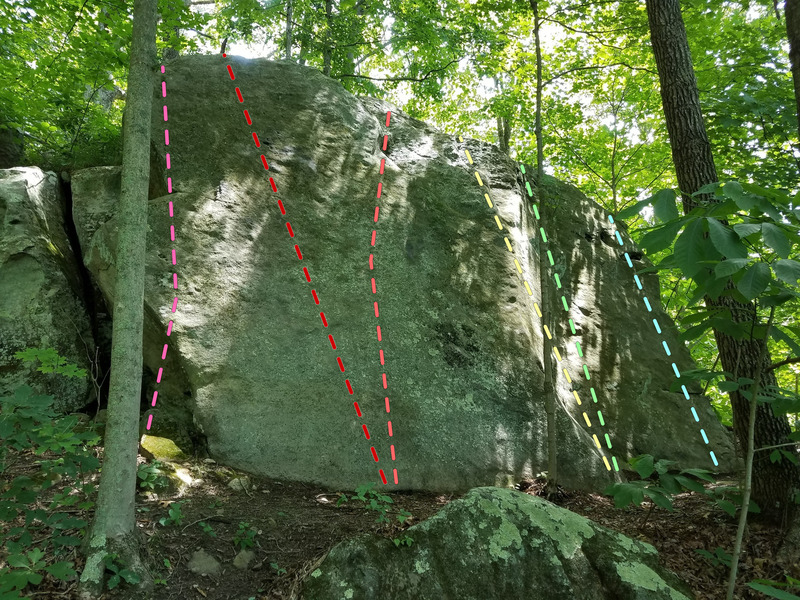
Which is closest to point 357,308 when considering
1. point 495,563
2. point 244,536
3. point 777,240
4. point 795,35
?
point 244,536

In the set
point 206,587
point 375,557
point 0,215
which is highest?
point 0,215

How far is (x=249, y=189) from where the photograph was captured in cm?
595

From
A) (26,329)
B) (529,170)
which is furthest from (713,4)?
(26,329)

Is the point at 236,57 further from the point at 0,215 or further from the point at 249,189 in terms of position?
the point at 0,215

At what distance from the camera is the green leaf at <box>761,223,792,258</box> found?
2.21m

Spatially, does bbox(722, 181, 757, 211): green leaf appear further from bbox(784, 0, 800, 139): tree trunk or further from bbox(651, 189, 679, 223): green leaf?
bbox(784, 0, 800, 139): tree trunk

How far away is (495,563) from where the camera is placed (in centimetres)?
311

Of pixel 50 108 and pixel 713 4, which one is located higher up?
pixel 713 4

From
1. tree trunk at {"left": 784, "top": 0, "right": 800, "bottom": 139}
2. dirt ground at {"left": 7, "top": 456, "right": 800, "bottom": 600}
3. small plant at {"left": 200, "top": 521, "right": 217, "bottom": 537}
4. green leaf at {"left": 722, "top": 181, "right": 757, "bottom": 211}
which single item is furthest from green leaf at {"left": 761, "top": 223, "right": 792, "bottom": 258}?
small plant at {"left": 200, "top": 521, "right": 217, "bottom": 537}

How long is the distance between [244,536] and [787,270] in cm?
382

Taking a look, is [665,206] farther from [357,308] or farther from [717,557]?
[357,308]

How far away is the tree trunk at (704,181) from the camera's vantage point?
417 cm

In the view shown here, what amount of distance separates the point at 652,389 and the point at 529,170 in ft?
12.6

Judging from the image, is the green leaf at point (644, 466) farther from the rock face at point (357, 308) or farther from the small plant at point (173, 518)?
the small plant at point (173, 518)
